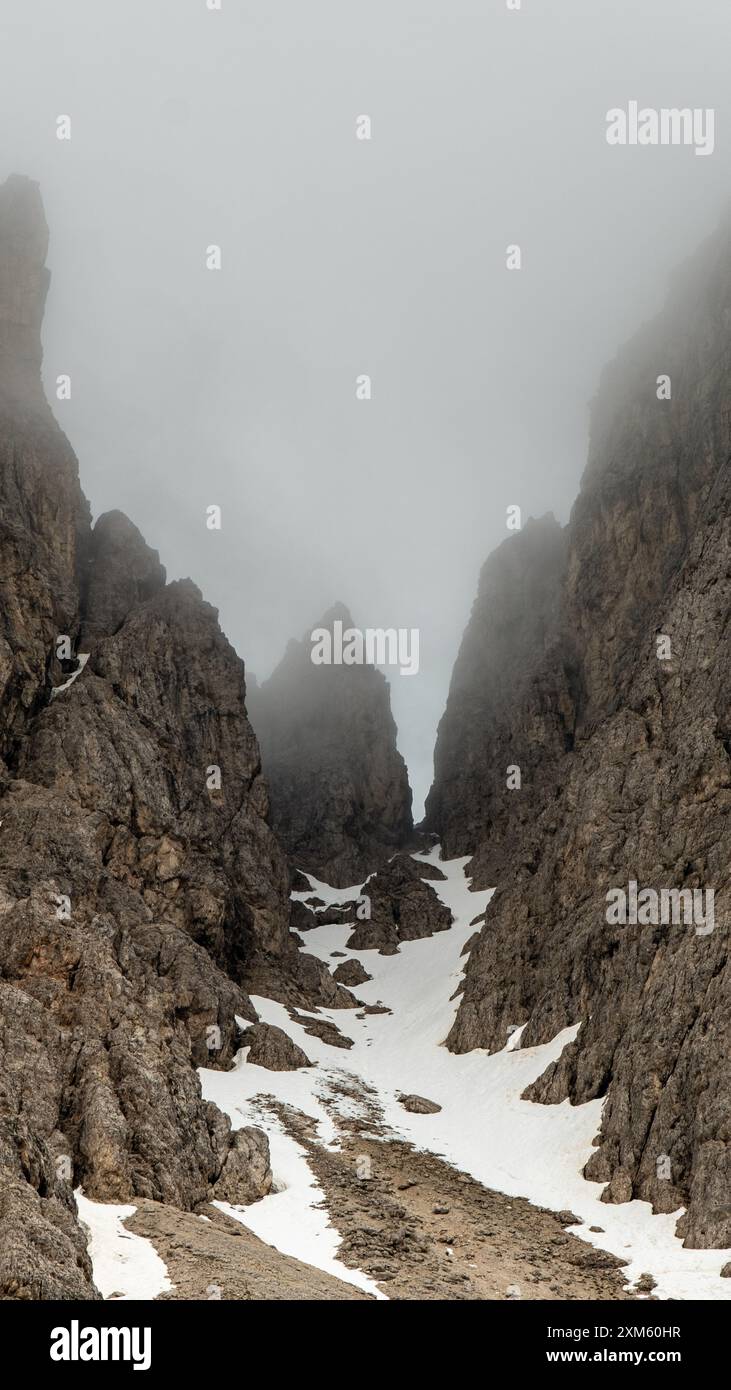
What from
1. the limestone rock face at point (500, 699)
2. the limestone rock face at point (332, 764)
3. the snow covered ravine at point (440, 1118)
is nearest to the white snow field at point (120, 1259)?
the snow covered ravine at point (440, 1118)

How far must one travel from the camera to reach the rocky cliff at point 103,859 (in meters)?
32.2

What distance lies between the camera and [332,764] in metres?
140

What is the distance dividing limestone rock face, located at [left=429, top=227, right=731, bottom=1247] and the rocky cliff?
18232 millimetres

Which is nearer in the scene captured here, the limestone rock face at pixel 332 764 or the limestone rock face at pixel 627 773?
the limestone rock face at pixel 627 773

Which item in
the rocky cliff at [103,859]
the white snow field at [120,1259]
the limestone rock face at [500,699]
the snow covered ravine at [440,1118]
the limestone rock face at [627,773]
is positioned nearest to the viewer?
the white snow field at [120,1259]

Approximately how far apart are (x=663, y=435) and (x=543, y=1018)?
73.5 m

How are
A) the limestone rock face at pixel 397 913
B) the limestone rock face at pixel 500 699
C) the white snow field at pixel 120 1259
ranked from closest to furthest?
the white snow field at pixel 120 1259 < the limestone rock face at pixel 397 913 < the limestone rock face at pixel 500 699

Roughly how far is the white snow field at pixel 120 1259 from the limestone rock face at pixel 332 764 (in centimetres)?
9240

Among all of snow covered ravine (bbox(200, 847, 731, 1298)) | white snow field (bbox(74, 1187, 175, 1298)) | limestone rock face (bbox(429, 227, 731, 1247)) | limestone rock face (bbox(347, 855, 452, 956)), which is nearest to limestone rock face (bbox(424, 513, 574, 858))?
limestone rock face (bbox(429, 227, 731, 1247))

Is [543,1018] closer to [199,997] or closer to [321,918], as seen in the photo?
[199,997]

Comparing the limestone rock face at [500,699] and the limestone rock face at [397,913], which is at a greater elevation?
the limestone rock face at [500,699]

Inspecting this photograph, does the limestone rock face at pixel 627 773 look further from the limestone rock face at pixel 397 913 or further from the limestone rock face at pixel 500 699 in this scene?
the limestone rock face at pixel 397 913

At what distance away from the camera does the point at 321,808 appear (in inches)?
5148
